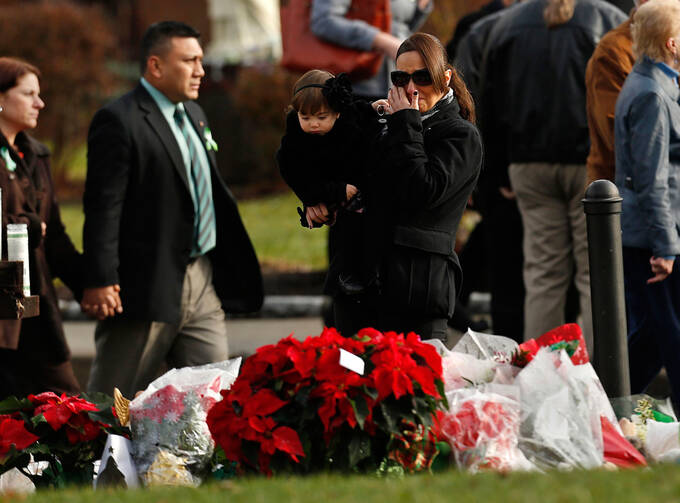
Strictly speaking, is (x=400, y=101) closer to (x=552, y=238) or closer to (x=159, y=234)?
(x=159, y=234)

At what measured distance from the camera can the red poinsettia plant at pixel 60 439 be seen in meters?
4.75

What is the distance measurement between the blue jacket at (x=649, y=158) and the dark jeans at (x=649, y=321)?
135mm

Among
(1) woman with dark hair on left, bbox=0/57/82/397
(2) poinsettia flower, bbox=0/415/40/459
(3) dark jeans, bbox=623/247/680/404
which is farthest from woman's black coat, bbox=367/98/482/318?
(1) woman with dark hair on left, bbox=0/57/82/397

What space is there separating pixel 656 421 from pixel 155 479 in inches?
73.3

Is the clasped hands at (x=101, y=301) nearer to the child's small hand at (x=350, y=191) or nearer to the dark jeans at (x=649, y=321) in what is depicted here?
the child's small hand at (x=350, y=191)

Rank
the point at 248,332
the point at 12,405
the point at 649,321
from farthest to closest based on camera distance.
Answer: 1. the point at 248,332
2. the point at 649,321
3. the point at 12,405

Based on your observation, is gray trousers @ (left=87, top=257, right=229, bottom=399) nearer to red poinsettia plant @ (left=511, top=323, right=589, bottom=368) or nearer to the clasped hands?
the clasped hands

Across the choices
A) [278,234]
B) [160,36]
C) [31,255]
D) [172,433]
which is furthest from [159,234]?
[278,234]

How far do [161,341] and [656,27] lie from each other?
2858 millimetres

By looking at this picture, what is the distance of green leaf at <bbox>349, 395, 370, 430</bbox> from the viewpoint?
411 centimetres

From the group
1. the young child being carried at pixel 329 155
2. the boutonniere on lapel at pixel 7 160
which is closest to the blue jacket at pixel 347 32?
the boutonniere on lapel at pixel 7 160

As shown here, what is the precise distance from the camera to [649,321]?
6324mm

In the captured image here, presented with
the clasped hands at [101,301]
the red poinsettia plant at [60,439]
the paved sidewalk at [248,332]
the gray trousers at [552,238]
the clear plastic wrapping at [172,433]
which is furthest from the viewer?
the paved sidewalk at [248,332]

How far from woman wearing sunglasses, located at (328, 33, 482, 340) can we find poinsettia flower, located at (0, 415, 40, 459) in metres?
1.36
